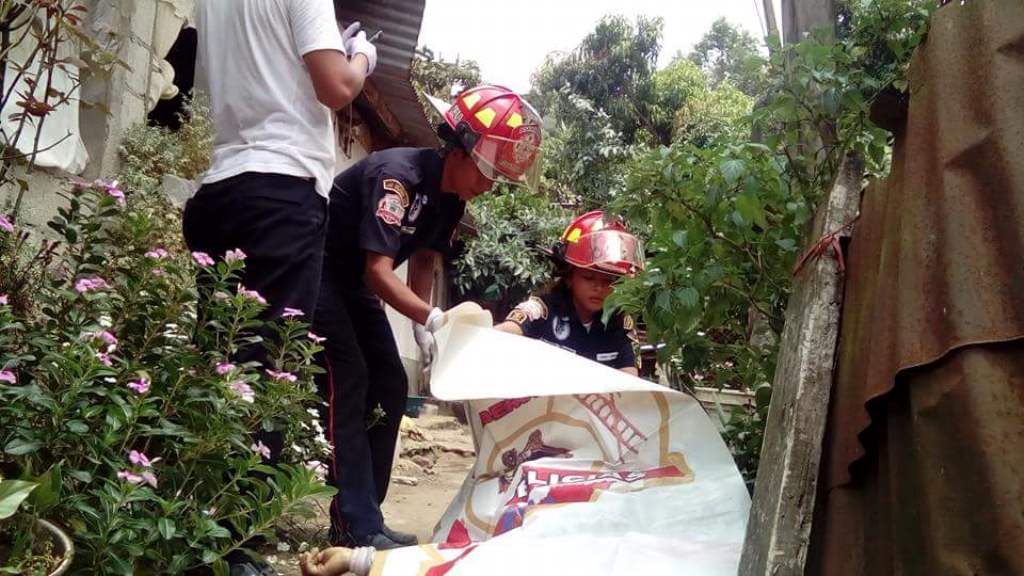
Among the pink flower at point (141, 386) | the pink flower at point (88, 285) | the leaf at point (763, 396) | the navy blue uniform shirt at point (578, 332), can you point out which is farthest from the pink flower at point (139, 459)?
the navy blue uniform shirt at point (578, 332)

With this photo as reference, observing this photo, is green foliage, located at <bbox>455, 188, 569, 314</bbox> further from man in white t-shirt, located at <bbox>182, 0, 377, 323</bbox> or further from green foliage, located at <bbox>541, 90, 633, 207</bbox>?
man in white t-shirt, located at <bbox>182, 0, 377, 323</bbox>

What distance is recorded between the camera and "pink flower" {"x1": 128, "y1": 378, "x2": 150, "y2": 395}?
64.7 inches

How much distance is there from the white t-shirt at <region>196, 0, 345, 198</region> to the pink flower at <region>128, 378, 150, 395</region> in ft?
2.49

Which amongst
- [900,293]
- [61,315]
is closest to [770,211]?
[900,293]

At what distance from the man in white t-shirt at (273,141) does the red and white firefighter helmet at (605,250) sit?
148 cm

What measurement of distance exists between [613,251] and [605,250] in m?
0.03

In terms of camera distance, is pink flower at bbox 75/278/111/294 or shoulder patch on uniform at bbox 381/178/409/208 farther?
shoulder patch on uniform at bbox 381/178/409/208

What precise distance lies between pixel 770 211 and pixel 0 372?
169cm

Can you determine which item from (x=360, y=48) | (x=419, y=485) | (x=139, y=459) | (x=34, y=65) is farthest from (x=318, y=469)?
(x=419, y=485)

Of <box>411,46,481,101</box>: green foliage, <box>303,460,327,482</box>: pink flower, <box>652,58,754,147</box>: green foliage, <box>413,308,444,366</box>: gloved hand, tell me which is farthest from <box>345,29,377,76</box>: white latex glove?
<box>652,58,754,147</box>: green foliage

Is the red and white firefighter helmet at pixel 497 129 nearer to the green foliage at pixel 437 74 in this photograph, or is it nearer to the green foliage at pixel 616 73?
the green foliage at pixel 437 74

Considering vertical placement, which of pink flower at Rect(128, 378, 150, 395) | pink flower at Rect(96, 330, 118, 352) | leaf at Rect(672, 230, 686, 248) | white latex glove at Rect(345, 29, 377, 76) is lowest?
pink flower at Rect(128, 378, 150, 395)

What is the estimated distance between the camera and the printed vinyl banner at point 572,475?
192 centimetres

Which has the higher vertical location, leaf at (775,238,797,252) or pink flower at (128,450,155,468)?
leaf at (775,238,797,252)
